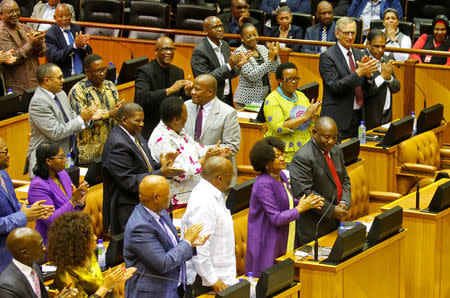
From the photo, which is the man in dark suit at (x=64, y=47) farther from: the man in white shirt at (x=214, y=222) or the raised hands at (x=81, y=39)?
the man in white shirt at (x=214, y=222)

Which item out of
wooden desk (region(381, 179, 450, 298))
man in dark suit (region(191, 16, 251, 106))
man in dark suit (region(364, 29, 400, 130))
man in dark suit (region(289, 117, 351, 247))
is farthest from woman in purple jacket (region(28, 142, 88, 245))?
man in dark suit (region(364, 29, 400, 130))

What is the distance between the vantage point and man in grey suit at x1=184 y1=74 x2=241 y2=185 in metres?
6.37

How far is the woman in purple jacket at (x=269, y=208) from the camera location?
209 inches

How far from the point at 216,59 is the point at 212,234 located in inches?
122

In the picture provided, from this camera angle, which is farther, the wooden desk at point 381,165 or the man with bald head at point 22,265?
the wooden desk at point 381,165

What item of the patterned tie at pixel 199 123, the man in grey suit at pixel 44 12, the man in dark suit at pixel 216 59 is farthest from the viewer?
the man in grey suit at pixel 44 12

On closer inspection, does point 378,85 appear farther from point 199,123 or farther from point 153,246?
point 153,246

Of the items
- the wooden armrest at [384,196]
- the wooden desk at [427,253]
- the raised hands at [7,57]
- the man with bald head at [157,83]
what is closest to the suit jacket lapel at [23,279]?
the wooden desk at [427,253]

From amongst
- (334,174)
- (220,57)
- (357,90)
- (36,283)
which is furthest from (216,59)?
(36,283)

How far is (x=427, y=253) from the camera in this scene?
6.05m

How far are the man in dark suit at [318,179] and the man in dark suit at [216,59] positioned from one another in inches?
70.9

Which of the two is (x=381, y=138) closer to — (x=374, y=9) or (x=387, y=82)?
(x=387, y=82)

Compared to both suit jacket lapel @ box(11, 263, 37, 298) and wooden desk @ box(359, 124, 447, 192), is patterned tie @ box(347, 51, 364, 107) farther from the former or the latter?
suit jacket lapel @ box(11, 263, 37, 298)

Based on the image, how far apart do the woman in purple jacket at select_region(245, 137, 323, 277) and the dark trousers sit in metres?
2.30
